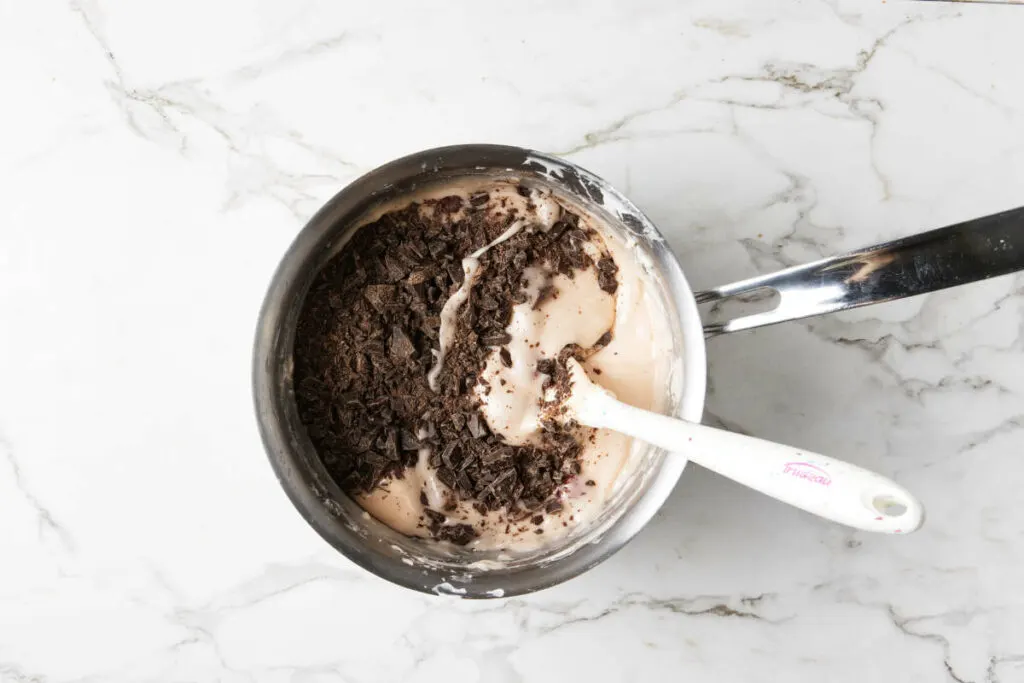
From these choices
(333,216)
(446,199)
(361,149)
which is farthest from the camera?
(361,149)

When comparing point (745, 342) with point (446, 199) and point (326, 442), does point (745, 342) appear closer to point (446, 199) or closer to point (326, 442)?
point (446, 199)

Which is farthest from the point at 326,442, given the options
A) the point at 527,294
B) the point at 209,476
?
the point at 527,294

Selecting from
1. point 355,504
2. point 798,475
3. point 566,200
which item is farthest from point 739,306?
point 355,504

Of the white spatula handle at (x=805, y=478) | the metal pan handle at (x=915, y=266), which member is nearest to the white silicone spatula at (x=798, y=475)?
the white spatula handle at (x=805, y=478)

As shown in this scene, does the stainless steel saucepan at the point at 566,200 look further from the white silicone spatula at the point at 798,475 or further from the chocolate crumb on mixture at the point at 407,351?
the white silicone spatula at the point at 798,475

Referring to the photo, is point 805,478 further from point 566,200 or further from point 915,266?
point 566,200

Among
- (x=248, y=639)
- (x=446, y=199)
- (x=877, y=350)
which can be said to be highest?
(x=446, y=199)

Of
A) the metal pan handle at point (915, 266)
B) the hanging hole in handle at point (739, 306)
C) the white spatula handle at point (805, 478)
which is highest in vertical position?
the metal pan handle at point (915, 266)
